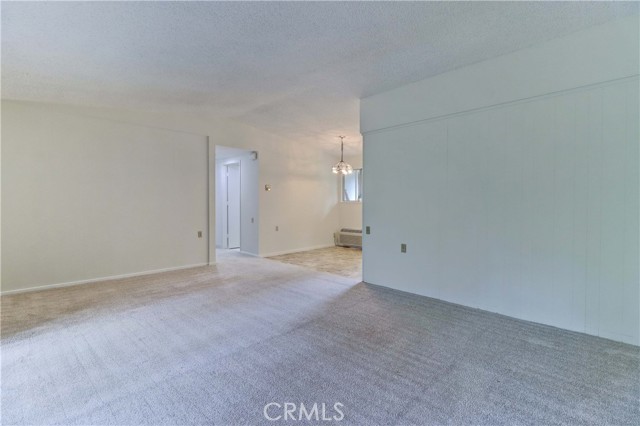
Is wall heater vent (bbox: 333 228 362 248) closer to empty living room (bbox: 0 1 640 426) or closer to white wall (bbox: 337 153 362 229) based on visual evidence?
white wall (bbox: 337 153 362 229)

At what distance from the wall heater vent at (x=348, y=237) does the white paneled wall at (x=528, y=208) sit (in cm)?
388

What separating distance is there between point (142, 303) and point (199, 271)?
5.48ft

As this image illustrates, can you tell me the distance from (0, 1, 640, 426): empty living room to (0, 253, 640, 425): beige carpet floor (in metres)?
0.02

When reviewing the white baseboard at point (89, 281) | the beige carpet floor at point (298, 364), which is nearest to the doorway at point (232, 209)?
the white baseboard at point (89, 281)

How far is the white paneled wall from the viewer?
8.53 ft

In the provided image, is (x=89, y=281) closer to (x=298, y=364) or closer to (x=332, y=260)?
(x=298, y=364)

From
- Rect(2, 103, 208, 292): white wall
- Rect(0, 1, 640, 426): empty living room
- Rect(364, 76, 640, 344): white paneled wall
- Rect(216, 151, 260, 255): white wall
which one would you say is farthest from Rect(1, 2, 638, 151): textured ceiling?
Rect(216, 151, 260, 255): white wall

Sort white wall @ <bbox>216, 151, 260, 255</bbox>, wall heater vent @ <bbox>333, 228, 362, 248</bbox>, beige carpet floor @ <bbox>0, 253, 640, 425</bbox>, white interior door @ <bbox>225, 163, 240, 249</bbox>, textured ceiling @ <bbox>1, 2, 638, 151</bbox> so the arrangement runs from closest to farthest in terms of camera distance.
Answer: beige carpet floor @ <bbox>0, 253, 640, 425</bbox>, textured ceiling @ <bbox>1, 2, 638, 151</bbox>, white wall @ <bbox>216, 151, 260, 255</bbox>, white interior door @ <bbox>225, 163, 240, 249</bbox>, wall heater vent @ <bbox>333, 228, 362, 248</bbox>

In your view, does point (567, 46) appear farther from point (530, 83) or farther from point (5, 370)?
point (5, 370)

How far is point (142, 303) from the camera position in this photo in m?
3.62

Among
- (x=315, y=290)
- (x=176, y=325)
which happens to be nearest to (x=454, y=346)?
(x=315, y=290)

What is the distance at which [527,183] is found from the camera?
10.0ft

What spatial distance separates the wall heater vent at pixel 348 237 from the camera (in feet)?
26.6

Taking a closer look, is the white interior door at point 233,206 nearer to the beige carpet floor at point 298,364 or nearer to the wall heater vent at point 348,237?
the wall heater vent at point 348,237
